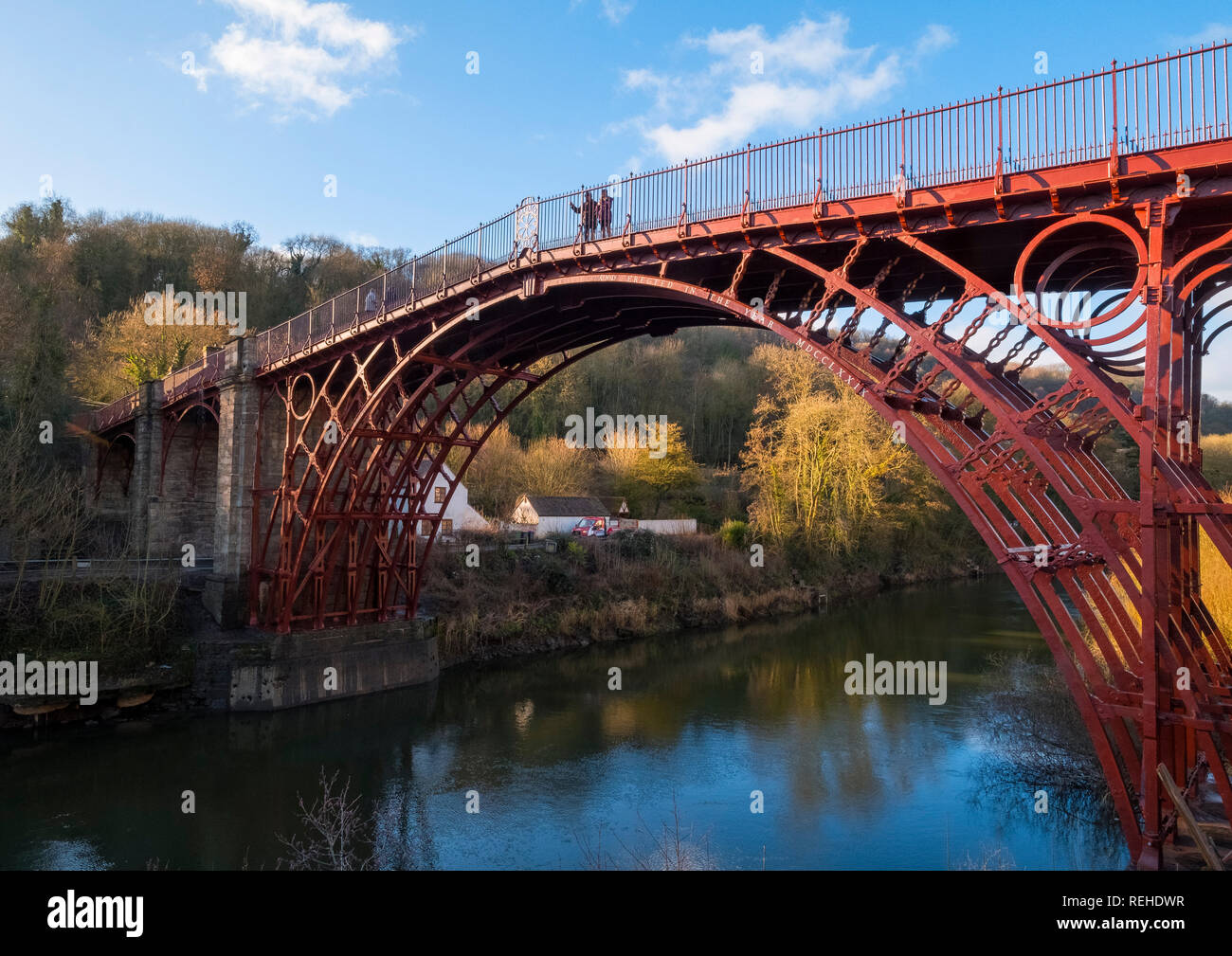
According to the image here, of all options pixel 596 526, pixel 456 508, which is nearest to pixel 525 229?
pixel 596 526

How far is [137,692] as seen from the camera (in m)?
16.4

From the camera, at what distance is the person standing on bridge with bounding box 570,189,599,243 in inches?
471

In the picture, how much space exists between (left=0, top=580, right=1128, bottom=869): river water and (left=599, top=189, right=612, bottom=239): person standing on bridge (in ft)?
25.6

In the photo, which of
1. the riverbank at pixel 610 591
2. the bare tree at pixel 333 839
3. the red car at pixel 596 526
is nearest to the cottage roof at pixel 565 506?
the red car at pixel 596 526

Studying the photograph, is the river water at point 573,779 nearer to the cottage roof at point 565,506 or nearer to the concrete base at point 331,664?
the concrete base at point 331,664

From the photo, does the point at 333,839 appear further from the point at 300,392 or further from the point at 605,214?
the point at 300,392

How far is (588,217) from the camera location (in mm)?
12016

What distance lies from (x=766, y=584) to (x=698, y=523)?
533 centimetres

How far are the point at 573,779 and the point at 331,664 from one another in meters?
7.51

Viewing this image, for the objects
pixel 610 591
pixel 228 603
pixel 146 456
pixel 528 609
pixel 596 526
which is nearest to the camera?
pixel 228 603
